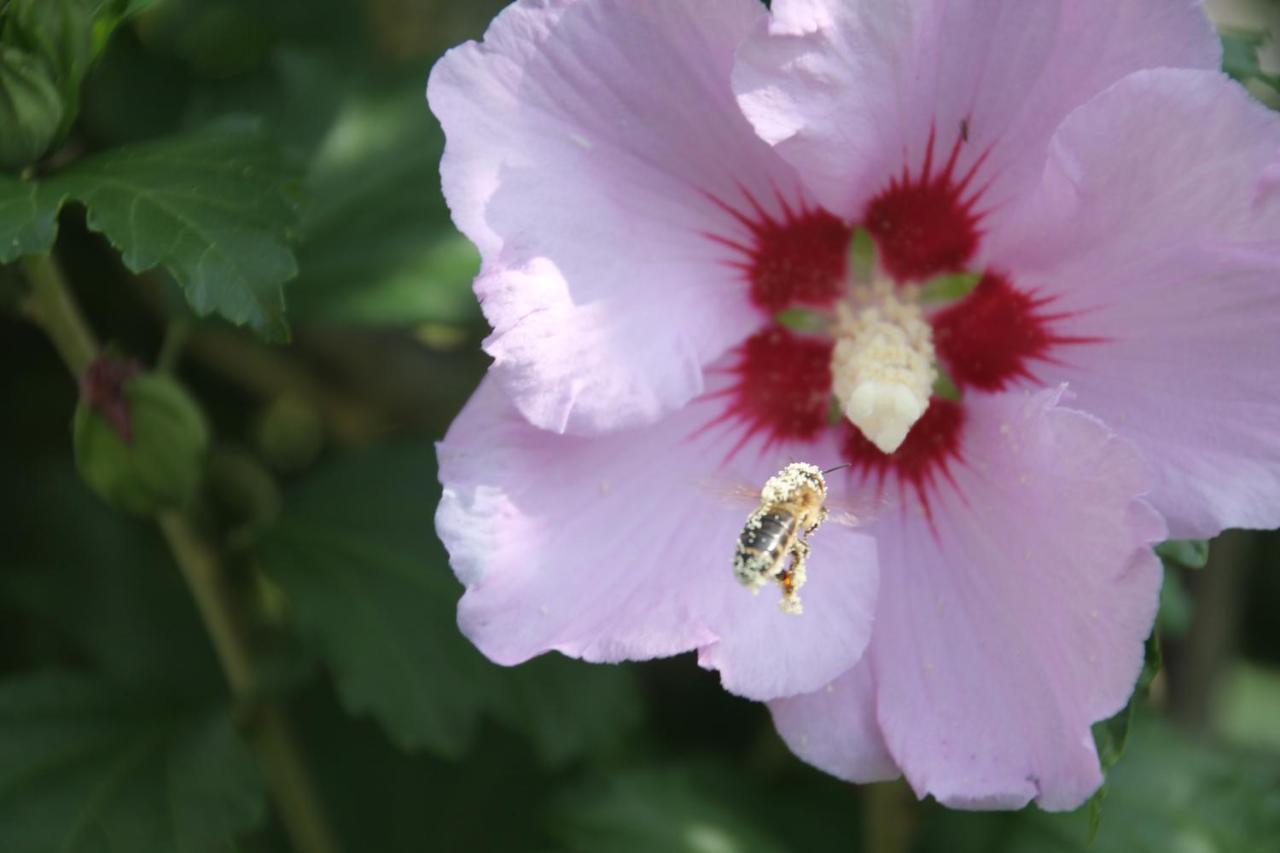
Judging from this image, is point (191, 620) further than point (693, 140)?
Yes

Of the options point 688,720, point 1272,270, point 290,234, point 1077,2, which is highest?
point 290,234

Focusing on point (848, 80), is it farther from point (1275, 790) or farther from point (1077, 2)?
point (1275, 790)

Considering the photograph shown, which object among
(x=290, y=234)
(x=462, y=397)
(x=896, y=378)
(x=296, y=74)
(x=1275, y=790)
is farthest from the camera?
(x=462, y=397)

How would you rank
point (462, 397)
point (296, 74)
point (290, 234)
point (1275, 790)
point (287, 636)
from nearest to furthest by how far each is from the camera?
point (290, 234)
point (1275, 790)
point (296, 74)
point (287, 636)
point (462, 397)

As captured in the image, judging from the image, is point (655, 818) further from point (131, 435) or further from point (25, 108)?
point (25, 108)

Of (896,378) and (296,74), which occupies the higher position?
(296,74)

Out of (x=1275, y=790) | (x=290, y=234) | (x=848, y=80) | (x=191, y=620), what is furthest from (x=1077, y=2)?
(x=191, y=620)

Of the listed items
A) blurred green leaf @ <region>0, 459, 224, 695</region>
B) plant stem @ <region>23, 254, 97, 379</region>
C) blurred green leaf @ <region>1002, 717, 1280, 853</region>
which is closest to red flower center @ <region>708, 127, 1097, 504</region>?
blurred green leaf @ <region>1002, 717, 1280, 853</region>

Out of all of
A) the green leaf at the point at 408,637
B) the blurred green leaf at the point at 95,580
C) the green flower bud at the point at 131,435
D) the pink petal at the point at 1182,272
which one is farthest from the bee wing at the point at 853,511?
the blurred green leaf at the point at 95,580

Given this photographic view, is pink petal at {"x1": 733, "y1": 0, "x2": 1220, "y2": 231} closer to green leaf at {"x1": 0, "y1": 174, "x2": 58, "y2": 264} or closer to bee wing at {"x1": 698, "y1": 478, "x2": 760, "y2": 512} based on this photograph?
bee wing at {"x1": 698, "y1": 478, "x2": 760, "y2": 512}
